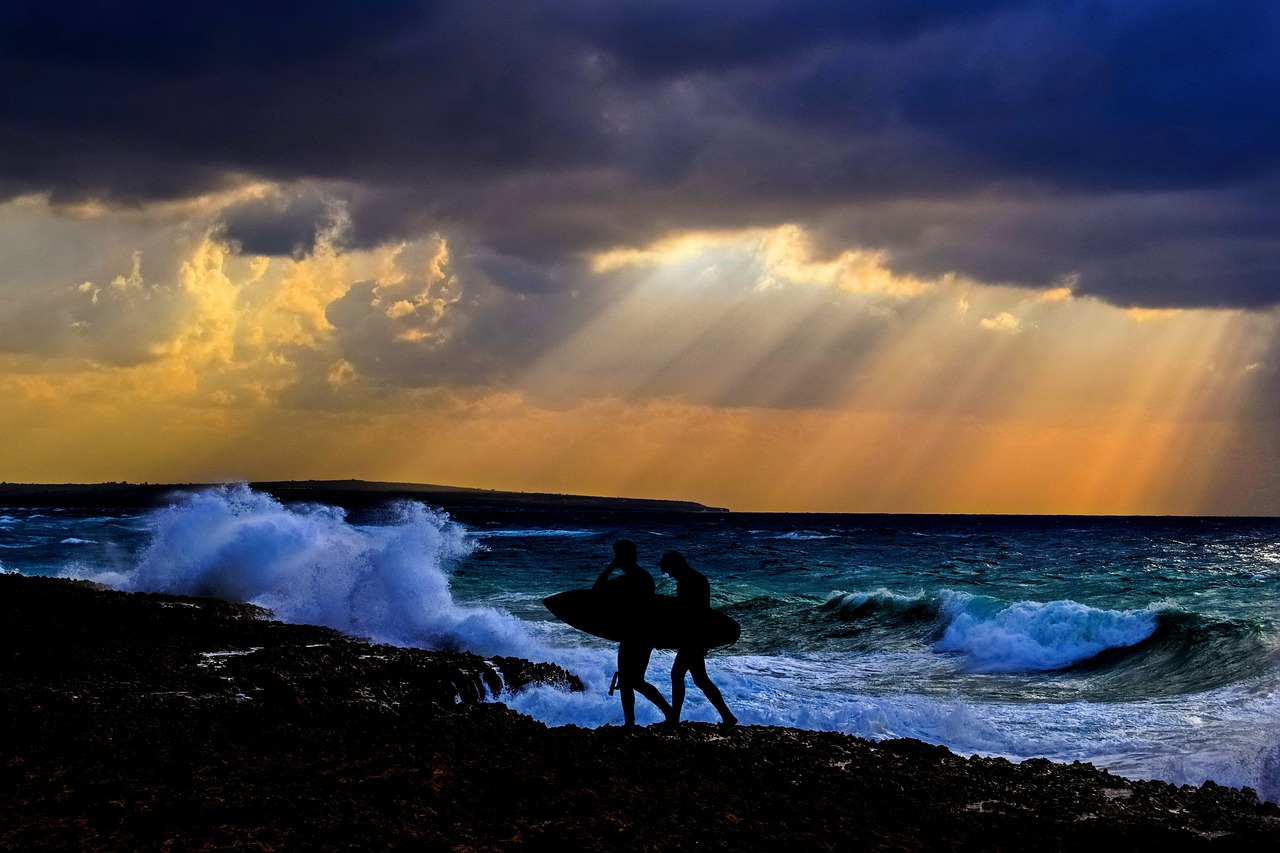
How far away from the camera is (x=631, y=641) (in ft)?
32.6

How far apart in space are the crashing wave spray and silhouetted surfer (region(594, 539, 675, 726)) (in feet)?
25.6

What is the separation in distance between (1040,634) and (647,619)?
13814mm

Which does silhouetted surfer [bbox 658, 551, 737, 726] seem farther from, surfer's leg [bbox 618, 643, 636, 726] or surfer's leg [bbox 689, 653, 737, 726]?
surfer's leg [bbox 618, 643, 636, 726]

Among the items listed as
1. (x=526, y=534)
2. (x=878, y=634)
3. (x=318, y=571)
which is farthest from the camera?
(x=526, y=534)

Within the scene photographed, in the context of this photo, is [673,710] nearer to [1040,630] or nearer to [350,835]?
[350,835]

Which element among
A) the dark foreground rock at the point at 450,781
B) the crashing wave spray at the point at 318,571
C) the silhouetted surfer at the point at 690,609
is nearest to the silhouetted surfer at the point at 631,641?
the silhouetted surfer at the point at 690,609

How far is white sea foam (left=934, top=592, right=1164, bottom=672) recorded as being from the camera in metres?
19.6

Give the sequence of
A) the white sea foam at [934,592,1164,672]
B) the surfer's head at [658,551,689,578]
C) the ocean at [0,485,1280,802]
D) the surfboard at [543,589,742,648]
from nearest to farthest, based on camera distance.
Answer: the surfer's head at [658,551,689,578], the surfboard at [543,589,742,648], the ocean at [0,485,1280,802], the white sea foam at [934,592,1164,672]

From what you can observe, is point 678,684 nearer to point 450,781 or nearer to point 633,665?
point 633,665

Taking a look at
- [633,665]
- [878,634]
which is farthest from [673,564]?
[878,634]

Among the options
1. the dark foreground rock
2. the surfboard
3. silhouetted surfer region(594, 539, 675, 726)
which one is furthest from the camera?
the surfboard

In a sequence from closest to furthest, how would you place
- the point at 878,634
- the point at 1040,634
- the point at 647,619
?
the point at 647,619
the point at 1040,634
the point at 878,634

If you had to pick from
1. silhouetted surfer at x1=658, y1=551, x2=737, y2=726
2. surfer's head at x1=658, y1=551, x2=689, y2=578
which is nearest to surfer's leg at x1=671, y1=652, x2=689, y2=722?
silhouetted surfer at x1=658, y1=551, x2=737, y2=726

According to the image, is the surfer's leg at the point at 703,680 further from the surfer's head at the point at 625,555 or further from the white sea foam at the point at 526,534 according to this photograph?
the white sea foam at the point at 526,534
